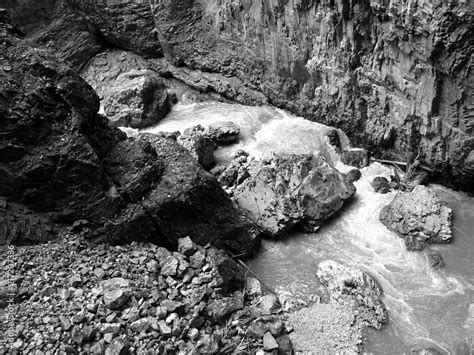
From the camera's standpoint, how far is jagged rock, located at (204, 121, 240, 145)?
69.4 ft

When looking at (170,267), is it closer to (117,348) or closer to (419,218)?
(117,348)

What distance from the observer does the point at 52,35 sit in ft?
90.0

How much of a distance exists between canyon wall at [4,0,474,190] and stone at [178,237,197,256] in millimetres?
10838

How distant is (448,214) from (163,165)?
36.1 ft

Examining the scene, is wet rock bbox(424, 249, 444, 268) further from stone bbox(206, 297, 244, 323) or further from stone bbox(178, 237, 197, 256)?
stone bbox(178, 237, 197, 256)

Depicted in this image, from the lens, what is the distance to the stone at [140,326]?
34.9 feet

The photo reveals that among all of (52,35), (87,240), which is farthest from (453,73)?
(52,35)

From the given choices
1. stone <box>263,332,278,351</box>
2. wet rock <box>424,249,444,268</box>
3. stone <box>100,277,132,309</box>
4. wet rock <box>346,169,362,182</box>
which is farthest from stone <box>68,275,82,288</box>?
wet rock <box>346,169,362,182</box>

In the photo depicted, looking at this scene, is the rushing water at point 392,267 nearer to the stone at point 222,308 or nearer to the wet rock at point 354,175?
the wet rock at point 354,175

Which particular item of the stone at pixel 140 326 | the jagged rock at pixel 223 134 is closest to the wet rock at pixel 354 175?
the jagged rock at pixel 223 134

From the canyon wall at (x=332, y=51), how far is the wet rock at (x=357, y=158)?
70 cm

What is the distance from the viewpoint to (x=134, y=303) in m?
11.2

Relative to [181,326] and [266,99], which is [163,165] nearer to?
[181,326]

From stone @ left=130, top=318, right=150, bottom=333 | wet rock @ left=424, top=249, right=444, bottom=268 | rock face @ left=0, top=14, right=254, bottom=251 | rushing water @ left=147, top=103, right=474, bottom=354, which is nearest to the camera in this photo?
stone @ left=130, top=318, right=150, bottom=333
